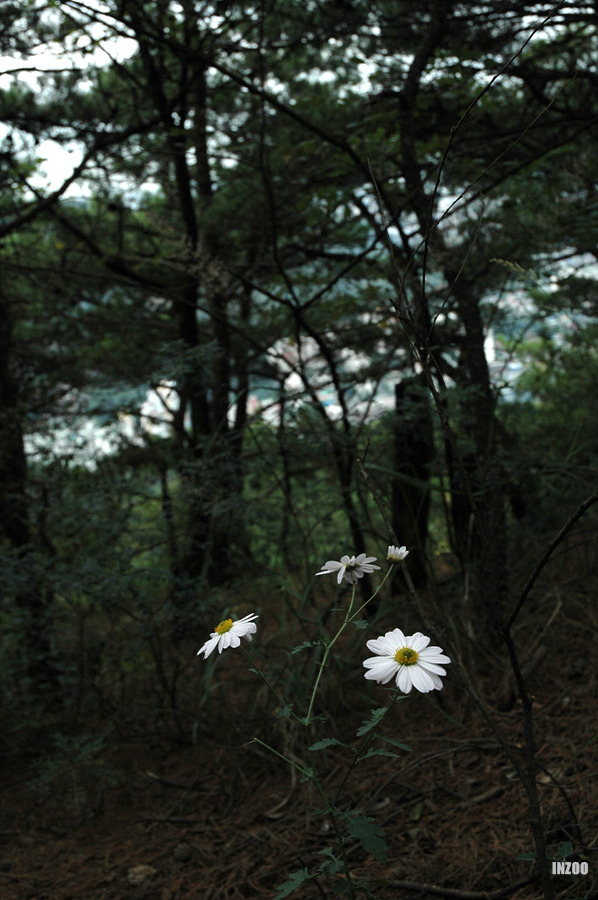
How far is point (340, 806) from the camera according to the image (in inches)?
74.8

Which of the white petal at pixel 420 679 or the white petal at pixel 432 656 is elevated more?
the white petal at pixel 432 656

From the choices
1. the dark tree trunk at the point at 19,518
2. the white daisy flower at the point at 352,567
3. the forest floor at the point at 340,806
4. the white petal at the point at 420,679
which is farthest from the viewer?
the dark tree trunk at the point at 19,518

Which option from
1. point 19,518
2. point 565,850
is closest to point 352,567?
point 565,850

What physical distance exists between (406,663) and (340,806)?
4.07 feet

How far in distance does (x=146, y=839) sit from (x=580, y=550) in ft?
6.69

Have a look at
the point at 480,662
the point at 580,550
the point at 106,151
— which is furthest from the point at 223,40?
the point at 480,662

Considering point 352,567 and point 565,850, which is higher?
point 352,567

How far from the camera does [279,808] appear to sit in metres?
1.98

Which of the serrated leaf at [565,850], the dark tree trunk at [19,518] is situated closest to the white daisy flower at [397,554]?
the serrated leaf at [565,850]

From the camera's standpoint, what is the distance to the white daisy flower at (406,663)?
0.86 m

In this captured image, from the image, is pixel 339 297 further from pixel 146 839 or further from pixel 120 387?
pixel 146 839

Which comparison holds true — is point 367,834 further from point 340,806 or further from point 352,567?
point 340,806

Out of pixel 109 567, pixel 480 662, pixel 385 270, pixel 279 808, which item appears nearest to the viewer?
pixel 279 808

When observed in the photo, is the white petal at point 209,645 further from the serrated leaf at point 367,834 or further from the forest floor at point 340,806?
→ the forest floor at point 340,806
